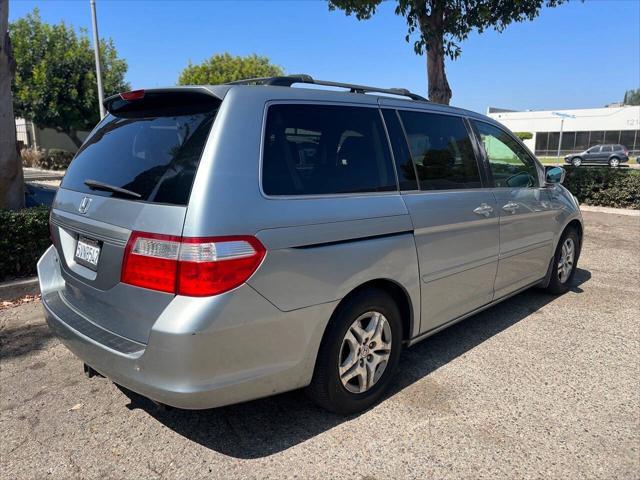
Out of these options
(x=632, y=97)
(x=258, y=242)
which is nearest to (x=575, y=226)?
(x=258, y=242)

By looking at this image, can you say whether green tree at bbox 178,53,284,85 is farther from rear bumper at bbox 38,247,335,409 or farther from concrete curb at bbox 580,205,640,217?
rear bumper at bbox 38,247,335,409

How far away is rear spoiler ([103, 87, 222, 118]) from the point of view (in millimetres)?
2391

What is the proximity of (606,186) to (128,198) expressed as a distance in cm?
1224

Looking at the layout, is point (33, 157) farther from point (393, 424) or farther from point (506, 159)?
point (393, 424)

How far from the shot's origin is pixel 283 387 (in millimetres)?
2439

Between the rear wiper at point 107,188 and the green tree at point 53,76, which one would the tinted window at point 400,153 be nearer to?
the rear wiper at point 107,188

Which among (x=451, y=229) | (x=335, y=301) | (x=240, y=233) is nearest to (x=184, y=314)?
(x=240, y=233)

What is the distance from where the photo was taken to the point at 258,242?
7.20 feet

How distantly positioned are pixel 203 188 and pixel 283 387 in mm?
1099

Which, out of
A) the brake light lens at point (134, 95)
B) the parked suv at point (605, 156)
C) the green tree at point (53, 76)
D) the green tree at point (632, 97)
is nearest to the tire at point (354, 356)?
the brake light lens at point (134, 95)

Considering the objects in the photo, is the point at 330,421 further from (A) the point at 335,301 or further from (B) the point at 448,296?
(B) the point at 448,296

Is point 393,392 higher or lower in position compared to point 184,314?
lower

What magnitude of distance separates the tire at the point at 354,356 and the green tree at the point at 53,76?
926 inches

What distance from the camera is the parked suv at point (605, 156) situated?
3516 centimetres
